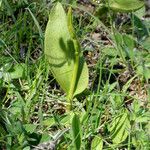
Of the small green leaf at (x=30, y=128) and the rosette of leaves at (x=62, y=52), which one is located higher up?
the rosette of leaves at (x=62, y=52)

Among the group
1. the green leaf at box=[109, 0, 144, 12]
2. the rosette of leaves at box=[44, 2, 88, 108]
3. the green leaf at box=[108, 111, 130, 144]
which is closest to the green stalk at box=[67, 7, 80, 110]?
the rosette of leaves at box=[44, 2, 88, 108]

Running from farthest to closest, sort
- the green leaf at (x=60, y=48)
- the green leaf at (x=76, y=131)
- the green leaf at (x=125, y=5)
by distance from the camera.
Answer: the green leaf at (x=125, y=5) < the green leaf at (x=60, y=48) < the green leaf at (x=76, y=131)

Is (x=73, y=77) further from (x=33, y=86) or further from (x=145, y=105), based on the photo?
(x=145, y=105)

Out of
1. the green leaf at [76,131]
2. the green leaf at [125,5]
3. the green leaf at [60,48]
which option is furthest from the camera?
the green leaf at [125,5]

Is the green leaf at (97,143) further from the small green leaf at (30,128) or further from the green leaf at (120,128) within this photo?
the small green leaf at (30,128)

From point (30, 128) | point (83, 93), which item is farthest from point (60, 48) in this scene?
point (30, 128)

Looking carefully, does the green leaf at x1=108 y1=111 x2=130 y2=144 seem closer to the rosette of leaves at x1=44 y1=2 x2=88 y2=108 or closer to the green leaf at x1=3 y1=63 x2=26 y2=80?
the rosette of leaves at x1=44 y1=2 x2=88 y2=108

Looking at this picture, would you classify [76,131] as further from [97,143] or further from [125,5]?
[125,5]

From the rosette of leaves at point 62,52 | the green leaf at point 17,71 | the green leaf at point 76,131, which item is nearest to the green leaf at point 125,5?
the rosette of leaves at point 62,52
